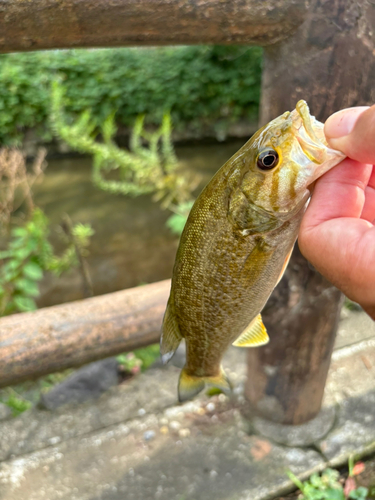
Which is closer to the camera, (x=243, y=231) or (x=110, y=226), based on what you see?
(x=243, y=231)

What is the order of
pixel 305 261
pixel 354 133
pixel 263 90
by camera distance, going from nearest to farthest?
1. pixel 354 133
2. pixel 263 90
3. pixel 305 261

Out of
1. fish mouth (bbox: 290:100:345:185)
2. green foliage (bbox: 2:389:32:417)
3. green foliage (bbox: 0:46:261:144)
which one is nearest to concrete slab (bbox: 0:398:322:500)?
green foliage (bbox: 2:389:32:417)

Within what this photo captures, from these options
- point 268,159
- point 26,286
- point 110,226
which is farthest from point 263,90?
point 110,226

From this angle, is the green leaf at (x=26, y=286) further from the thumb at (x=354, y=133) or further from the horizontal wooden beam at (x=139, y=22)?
the thumb at (x=354, y=133)

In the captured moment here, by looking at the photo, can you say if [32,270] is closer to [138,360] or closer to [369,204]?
[138,360]

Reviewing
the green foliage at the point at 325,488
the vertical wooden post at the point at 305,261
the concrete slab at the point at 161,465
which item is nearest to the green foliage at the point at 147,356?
the concrete slab at the point at 161,465

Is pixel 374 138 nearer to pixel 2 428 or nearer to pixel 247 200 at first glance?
pixel 247 200

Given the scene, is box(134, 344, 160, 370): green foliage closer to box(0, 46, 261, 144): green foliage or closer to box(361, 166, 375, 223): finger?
box(361, 166, 375, 223): finger
